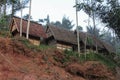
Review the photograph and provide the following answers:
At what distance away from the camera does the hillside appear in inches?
706

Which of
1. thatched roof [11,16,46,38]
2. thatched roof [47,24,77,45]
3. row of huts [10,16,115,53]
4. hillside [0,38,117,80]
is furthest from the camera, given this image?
thatched roof [47,24,77,45]

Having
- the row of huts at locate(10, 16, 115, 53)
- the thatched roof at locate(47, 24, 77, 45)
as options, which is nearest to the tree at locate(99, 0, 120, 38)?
the row of huts at locate(10, 16, 115, 53)

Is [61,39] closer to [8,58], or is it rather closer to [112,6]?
[112,6]

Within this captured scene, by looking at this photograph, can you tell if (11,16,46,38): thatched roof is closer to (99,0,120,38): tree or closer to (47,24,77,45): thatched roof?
(47,24,77,45): thatched roof

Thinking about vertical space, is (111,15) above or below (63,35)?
above

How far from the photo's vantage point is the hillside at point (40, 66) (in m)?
17.9

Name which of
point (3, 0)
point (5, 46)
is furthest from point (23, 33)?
point (5, 46)

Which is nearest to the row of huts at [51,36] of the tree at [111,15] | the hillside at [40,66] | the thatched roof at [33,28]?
the thatched roof at [33,28]

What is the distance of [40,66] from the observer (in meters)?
21.0

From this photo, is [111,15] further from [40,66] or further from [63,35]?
[40,66]

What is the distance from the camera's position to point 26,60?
21.1 meters

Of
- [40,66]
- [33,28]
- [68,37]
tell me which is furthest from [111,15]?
[40,66]

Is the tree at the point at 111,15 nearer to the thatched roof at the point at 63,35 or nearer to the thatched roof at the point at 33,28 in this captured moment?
the thatched roof at the point at 63,35

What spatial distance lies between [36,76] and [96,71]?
25.3 feet
